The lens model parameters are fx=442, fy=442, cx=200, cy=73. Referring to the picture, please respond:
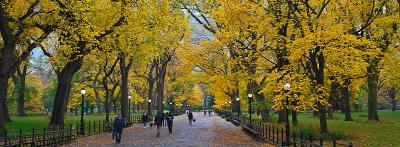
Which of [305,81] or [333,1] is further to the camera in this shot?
[333,1]

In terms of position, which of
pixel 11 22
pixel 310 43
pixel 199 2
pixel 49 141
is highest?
pixel 199 2

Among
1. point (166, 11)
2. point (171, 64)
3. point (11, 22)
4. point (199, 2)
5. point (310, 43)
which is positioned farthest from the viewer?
point (171, 64)

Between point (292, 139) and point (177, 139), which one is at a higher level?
point (292, 139)

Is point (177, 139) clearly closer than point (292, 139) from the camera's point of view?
No

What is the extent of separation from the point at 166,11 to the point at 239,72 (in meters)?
7.28

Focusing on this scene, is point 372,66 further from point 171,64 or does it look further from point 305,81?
point 171,64

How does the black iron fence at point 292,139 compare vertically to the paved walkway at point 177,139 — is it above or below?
above

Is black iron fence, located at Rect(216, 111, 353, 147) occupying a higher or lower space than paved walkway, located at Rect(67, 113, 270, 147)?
higher

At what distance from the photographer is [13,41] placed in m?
21.3

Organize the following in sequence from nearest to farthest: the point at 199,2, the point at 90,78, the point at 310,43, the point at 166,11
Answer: the point at 310,43, the point at 166,11, the point at 199,2, the point at 90,78

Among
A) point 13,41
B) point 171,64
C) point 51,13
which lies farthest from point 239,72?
point 171,64

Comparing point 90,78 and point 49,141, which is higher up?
point 90,78

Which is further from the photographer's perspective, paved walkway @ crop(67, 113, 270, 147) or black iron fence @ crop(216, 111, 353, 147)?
paved walkway @ crop(67, 113, 270, 147)

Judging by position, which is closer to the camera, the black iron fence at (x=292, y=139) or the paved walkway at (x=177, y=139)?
the black iron fence at (x=292, y=139)
